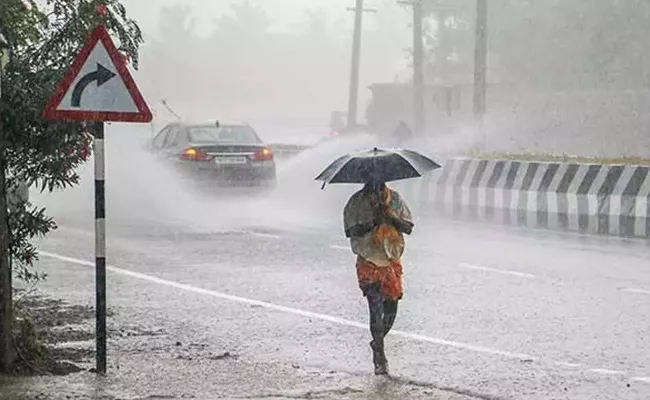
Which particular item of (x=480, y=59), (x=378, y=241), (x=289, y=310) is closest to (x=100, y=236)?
(x=378, y=241)

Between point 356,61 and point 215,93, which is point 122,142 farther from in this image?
point 215,93

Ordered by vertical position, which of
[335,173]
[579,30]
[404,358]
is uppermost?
[579,30]

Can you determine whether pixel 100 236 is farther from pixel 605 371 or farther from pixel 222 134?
pixel 222 134

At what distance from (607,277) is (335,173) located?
575 cm

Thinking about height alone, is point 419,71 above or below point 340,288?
above

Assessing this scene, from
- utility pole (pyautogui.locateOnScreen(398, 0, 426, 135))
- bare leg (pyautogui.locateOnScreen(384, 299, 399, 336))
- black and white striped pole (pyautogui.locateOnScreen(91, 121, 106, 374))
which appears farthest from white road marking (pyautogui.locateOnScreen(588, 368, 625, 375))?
utility pole (pyautogui.locateOnScreen(398, 0, 426, 135))

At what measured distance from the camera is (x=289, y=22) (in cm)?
8956

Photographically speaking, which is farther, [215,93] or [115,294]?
[215,93]

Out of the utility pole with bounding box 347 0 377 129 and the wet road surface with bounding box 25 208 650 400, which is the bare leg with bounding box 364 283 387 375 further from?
the utility pole with bounding box 347 0 377 129

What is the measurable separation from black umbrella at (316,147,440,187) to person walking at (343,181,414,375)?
0.09m

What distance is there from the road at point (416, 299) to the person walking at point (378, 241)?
47 centimetres

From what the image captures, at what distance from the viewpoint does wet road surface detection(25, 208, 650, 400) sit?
27.5 ft

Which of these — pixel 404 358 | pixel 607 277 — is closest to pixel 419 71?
A: pixel 607 277

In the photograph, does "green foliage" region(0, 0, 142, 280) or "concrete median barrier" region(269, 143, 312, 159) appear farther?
"concrete median barrier" region(269, 143, 312, 159)
